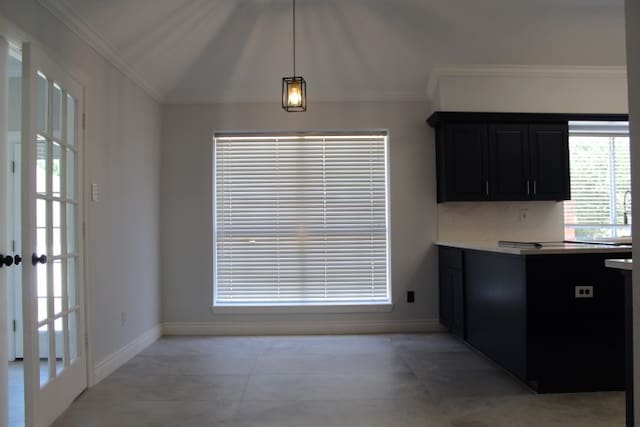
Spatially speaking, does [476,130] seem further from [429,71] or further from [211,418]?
[211,418]

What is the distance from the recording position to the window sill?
4.59 meters

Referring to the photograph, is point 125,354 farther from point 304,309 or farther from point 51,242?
point 304,309

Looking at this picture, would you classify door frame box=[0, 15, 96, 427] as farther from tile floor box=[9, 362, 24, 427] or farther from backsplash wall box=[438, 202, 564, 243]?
backsplash wall box=[438, 202, 564, 243]

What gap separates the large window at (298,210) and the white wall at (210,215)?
0.15 metres

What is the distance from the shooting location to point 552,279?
113 inches

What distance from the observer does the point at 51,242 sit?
103 inches

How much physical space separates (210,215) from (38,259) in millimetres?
2285

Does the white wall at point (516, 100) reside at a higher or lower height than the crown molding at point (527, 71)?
lower

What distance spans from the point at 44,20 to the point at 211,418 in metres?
2.47

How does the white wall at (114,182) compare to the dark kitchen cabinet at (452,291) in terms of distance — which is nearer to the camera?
the white wall at (114,182)

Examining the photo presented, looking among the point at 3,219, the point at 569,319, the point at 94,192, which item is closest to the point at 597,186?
the point at 569,319

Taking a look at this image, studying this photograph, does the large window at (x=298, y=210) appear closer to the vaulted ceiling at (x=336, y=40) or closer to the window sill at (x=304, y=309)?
the window sill at (x=304, y=309)

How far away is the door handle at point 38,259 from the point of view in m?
2.34

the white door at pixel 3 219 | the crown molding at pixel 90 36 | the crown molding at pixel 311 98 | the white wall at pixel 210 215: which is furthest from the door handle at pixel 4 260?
the crown molding at pixel 311 98
